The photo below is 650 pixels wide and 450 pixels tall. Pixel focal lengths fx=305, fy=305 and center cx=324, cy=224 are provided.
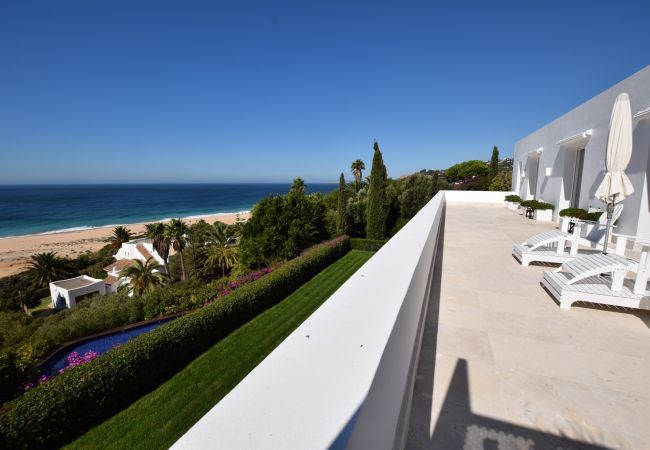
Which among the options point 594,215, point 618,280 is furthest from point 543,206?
point 618,280

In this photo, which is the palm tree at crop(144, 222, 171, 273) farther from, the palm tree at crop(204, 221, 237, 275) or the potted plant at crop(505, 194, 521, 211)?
the potted plant at crop(505, 194, 521, 211)

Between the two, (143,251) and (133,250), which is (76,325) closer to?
(143,251)

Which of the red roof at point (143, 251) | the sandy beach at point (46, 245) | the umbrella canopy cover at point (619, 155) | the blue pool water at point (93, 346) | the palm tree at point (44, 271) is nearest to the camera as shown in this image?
the umbrella canopy cover at point (619, 155)

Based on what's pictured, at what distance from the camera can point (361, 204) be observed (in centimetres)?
2550

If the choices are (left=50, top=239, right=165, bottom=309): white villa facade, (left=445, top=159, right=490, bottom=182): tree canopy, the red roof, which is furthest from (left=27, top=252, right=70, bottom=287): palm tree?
(left=445, top=159, right=490, bottom=182): tree canopy

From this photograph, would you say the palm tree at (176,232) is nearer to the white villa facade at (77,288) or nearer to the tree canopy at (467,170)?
the white villa facade at (77,288)

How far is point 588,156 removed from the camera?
350 inches

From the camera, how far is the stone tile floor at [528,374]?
1.83 m

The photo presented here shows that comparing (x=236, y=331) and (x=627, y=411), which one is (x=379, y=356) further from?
(x=236, y=331)

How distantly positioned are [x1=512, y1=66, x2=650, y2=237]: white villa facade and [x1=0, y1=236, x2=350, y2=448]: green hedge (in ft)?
35.6

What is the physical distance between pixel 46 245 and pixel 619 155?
4901cm

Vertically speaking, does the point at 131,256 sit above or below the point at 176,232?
below

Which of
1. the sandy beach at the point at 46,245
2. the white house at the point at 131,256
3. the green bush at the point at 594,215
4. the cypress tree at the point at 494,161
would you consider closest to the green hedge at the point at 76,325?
Answer: the white house at the point at 131,256

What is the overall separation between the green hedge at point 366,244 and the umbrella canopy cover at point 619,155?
16.9 metres
